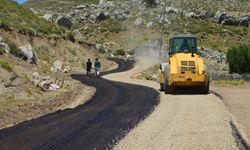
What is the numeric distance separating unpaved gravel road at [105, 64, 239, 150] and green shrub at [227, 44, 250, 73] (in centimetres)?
4738

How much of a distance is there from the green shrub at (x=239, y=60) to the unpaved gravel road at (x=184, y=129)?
1866 inches

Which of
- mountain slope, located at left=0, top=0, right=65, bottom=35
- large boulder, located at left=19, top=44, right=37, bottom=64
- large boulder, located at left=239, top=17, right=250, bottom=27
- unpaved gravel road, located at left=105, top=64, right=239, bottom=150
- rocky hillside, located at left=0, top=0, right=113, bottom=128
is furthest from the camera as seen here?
large boulder, located at left=239, top=17, right=250, bottom=27

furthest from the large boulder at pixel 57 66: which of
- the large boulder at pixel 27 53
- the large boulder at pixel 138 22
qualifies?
the large boulder at pixel 138 22

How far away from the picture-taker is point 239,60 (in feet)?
231

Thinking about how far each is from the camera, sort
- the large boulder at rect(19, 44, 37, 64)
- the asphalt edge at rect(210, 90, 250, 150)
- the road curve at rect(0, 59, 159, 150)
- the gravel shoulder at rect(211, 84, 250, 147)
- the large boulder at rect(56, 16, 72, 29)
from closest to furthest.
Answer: the asphalt edge at rect(210, 90, 250, 150) → the road curve at rect(0, 59, 159, 150) → the gravel shoulder at rect(211, 84, 250, 147) → the large boulder at rect(19, 44, 37, 64) → the large boulder at rect(56, 16, 72, 29)

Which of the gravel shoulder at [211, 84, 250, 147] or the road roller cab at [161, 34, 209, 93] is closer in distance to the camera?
the gravel shoulder at [211, 84, 250, 147]

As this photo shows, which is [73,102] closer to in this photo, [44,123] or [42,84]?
[42,84]

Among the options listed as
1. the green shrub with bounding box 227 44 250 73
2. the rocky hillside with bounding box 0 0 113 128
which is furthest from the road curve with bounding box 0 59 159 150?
the green shrub with bounding box 227 44 250 73

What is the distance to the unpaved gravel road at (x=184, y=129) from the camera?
567 inches

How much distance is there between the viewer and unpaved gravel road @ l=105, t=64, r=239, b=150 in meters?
14.4

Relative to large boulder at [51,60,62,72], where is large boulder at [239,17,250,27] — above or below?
above

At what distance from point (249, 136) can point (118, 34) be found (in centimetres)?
12122

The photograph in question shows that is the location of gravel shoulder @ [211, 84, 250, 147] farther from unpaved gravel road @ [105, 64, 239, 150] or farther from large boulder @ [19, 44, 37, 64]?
large boulder @ [19, 44, 37, 64]

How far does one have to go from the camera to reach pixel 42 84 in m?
32.2
